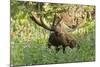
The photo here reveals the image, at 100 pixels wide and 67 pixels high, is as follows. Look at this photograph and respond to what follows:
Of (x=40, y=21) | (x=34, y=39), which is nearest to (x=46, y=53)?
(x=34, y=39)

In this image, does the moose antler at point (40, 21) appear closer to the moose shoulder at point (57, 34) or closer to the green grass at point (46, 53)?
the moose shoulder at point (57, 34)

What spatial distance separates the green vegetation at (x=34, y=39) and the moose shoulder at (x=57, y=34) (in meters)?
0.03

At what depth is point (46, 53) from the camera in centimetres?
174

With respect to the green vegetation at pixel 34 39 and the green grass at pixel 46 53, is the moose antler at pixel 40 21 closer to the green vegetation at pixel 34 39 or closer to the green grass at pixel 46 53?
the green vegetation at pixel 34 39

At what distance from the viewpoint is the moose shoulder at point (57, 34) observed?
5.68 feet

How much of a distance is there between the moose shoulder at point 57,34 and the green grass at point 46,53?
5 cm

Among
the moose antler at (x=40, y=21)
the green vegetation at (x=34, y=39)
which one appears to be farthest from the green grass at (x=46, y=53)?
the moose antler at (x=40, y=21)

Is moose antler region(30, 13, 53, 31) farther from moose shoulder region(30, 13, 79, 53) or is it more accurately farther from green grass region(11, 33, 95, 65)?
green grass region(11, 33, 95, 65)

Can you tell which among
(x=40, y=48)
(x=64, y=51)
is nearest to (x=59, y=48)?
(x=64, y=51)

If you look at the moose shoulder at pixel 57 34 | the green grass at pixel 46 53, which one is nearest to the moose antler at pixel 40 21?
the moose shoulder at pixel 57 34

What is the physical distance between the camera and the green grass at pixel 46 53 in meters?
1.66

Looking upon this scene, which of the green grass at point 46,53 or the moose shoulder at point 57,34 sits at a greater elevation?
the moose shoulder at point 57,34

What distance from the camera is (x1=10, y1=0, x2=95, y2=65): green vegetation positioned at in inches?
65.0
